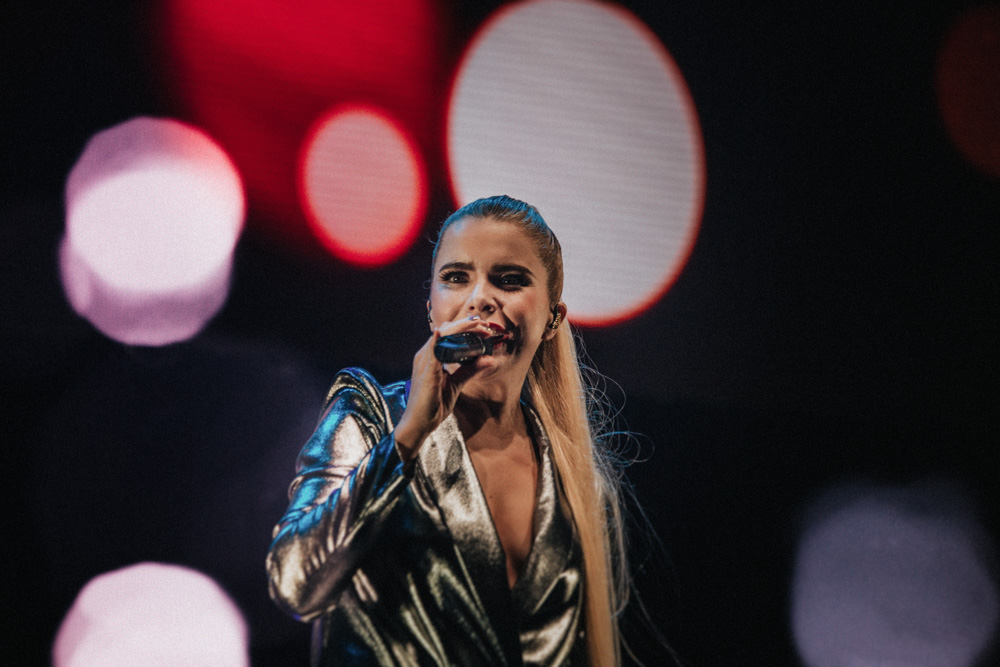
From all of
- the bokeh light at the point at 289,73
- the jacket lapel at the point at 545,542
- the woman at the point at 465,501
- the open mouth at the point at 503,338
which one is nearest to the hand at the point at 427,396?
the woman at the point at 465,501

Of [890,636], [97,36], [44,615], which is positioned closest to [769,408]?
[890,636]

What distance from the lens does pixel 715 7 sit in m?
1.92

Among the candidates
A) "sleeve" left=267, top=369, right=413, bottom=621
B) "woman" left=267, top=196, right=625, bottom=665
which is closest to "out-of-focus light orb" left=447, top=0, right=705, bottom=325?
"woman" left=267, top=196, right=625, bottom=665

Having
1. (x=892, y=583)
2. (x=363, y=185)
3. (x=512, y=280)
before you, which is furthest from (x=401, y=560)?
(x=892, y=583)

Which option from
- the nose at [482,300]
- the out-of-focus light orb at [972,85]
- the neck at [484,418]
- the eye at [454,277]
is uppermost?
the out-of-focus light orb at [972,85]

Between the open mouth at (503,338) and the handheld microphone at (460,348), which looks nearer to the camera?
the handheld microphone at (460,348)

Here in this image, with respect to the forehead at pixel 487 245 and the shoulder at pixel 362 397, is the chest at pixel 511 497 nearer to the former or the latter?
the shoulder at pixel 362 397

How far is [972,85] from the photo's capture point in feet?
6.47

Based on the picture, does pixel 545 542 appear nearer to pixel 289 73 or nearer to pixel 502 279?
pixel 502 279

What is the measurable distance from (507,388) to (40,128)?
1251mm

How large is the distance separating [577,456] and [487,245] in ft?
1.57

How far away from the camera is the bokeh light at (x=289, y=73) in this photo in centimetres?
165

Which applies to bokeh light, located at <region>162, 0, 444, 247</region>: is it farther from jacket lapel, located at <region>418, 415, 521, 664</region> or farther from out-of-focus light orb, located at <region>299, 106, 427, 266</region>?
jacket lapel, located at <region>418, 415, 521, 664</region>

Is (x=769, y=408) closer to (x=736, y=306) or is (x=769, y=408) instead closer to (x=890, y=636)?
(x=736, y=306)
